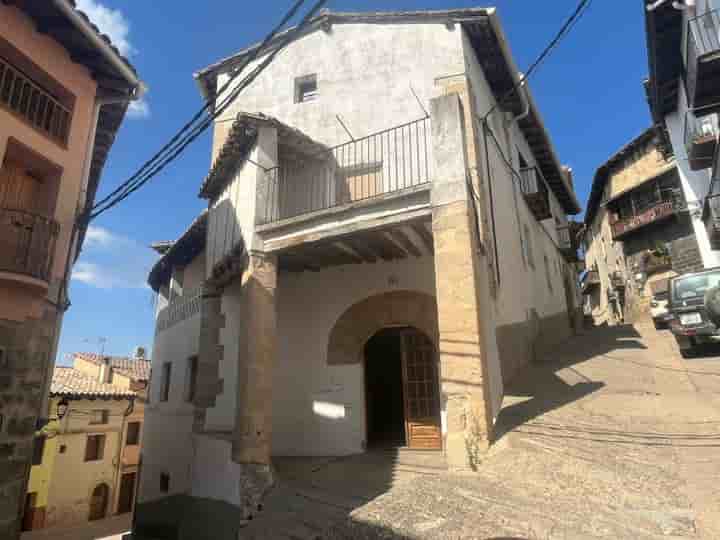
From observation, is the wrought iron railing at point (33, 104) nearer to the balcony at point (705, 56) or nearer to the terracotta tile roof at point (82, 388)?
the balcony at point (705, 56)

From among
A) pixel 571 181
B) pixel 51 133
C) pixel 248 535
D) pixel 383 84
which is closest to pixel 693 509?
pixel 248 535

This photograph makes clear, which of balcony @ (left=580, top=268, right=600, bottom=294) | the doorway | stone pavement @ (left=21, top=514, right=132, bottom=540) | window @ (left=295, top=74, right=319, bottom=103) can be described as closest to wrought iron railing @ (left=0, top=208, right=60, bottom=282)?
window @ (left=295, top=74, right=319, bottom=103)

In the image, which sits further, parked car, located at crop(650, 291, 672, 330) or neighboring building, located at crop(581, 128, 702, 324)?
A: neighboring building, located at crop(581, 128, 702, 324)

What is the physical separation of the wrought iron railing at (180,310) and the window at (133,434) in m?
9.65

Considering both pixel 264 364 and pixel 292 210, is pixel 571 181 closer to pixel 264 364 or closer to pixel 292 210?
pixel 292 210

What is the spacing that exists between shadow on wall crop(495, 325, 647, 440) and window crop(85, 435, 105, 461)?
20487 millimetres

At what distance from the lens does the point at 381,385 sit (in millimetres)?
10953

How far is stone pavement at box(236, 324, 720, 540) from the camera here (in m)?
A: 3.50

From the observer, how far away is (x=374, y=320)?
865 cm

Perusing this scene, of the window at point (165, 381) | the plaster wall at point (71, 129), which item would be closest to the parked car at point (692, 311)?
the plaster wall at point (71, 129)

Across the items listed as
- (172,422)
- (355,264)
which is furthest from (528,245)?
(172,422)

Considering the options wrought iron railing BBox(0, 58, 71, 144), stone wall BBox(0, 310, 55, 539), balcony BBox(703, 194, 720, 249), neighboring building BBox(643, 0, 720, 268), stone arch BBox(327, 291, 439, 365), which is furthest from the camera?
balcony BBox(703, 194, 720, 249)

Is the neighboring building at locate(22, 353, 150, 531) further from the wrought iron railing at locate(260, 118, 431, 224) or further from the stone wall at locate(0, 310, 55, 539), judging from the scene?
the wrought iron railing at locate(260, 118, 431, 224)

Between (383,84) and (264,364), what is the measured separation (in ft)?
20.8
